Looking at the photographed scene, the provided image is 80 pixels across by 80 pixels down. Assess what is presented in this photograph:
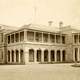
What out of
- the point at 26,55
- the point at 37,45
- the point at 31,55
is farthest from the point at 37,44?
the point at 26,55

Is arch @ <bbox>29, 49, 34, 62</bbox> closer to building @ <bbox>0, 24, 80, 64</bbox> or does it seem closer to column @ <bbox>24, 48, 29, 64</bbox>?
building @ <bbox>0, 24, 80, 64</bbox>

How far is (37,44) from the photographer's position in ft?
67.2

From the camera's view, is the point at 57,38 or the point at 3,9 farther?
the point at 57,38

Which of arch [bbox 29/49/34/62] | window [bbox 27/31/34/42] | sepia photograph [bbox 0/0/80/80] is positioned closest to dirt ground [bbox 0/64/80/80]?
sepia photograph [bbox 0/0/80/80]

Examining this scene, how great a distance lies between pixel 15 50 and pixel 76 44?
752cm

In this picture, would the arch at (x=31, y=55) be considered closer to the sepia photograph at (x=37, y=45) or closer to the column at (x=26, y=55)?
Answer: the sepia photograph at (x=37, y=45)

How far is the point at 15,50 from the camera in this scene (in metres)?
20.6

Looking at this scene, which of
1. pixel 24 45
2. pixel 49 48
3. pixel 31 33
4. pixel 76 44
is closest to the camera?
pixel 24 45

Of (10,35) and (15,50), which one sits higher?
(10,35)

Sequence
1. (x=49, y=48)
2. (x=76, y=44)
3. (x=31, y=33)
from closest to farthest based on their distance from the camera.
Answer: (x=31, y=33)
(x=49, y=48)
(x=76, y=44)

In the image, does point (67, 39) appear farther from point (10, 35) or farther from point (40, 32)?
point (10, 35)

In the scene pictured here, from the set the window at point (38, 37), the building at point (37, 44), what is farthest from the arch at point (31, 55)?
the window at point (38, 37)

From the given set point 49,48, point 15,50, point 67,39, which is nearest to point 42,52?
point 49,48

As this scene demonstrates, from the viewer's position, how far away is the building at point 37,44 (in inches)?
779
